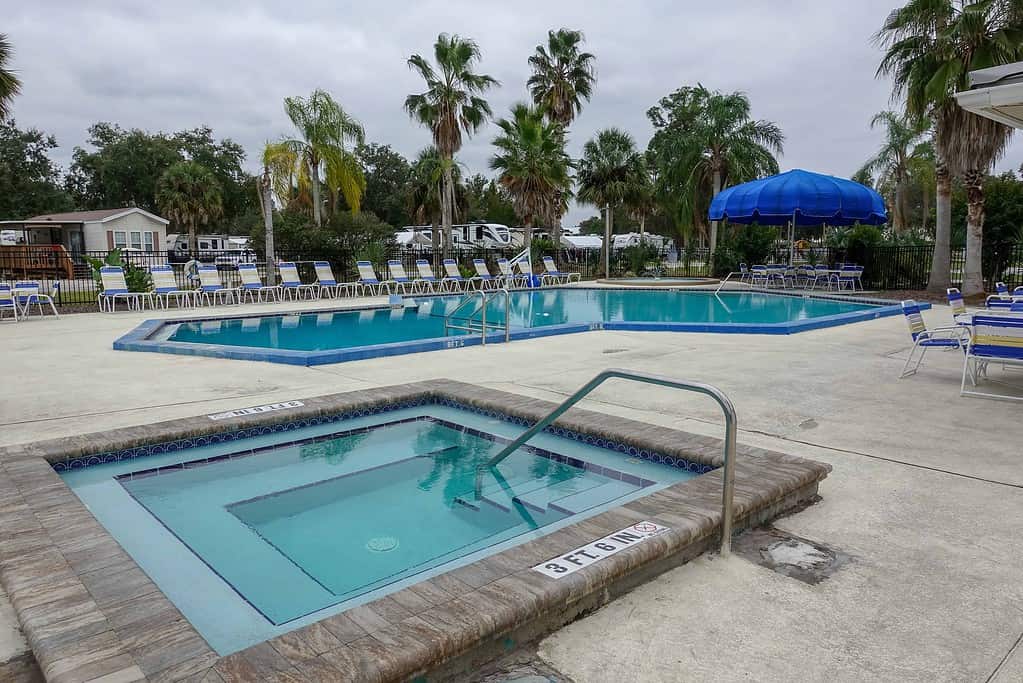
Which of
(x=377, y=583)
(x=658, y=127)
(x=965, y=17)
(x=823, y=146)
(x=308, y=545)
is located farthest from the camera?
(x=658, y=127)

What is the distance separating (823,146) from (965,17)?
22587 millimetres

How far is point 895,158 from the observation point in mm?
40969

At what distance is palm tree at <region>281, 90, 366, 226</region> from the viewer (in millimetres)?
25688

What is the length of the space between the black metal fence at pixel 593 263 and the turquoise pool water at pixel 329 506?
11.5m

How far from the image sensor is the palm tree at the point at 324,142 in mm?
25688

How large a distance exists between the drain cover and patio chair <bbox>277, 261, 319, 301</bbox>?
13419 mm

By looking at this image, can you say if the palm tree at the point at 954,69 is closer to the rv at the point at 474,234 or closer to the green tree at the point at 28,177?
the rv at the point at 474,234

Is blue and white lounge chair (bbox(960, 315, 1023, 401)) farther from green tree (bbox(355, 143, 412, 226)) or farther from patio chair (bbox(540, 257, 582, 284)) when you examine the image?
green tree (bbox(355, 143, 412, 226))

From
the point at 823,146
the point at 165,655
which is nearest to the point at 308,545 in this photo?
the point at 165,655

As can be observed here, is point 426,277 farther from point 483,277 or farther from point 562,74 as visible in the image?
point 562,74

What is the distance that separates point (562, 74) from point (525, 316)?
19.7 meters

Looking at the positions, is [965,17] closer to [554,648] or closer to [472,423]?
[472,423]

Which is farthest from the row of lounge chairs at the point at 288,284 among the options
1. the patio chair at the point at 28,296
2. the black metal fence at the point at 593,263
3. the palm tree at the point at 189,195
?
the palm tree at the point at 189,195

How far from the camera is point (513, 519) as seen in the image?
388 centimetres
